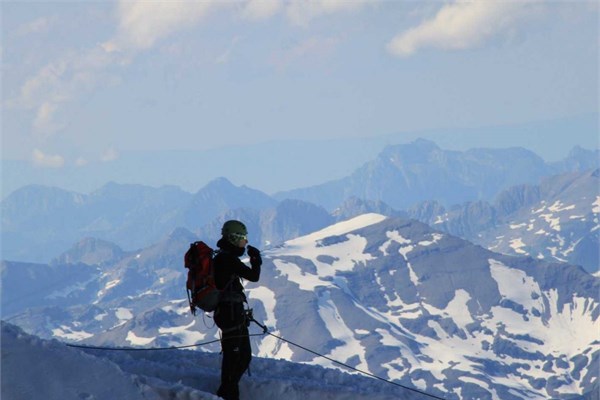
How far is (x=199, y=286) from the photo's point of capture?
1762 cm

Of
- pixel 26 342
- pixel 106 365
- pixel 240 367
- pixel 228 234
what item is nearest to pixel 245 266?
pixel 228 234

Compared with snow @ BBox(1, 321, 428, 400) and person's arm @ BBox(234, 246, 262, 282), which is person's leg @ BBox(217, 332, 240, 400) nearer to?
snow @ BBox(1, 321, 428, 400)

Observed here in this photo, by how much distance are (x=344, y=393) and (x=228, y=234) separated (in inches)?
214

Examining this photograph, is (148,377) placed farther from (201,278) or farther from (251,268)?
(251,268)

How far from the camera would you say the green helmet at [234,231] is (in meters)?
17.7

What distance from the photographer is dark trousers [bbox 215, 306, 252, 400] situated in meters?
17.7

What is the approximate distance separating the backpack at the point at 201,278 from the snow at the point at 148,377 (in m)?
2.01

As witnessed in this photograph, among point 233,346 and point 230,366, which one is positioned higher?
point 233,346

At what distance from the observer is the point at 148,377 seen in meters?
18.8

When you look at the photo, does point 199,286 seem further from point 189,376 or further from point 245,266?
point 189,376

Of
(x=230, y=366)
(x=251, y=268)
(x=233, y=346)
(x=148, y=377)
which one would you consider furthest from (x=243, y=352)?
(x=148, y=377)

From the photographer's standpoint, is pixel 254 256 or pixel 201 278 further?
pixel 201 278

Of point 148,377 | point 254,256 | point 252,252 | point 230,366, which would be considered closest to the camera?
point 254,256

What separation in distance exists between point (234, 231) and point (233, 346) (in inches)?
96.3
